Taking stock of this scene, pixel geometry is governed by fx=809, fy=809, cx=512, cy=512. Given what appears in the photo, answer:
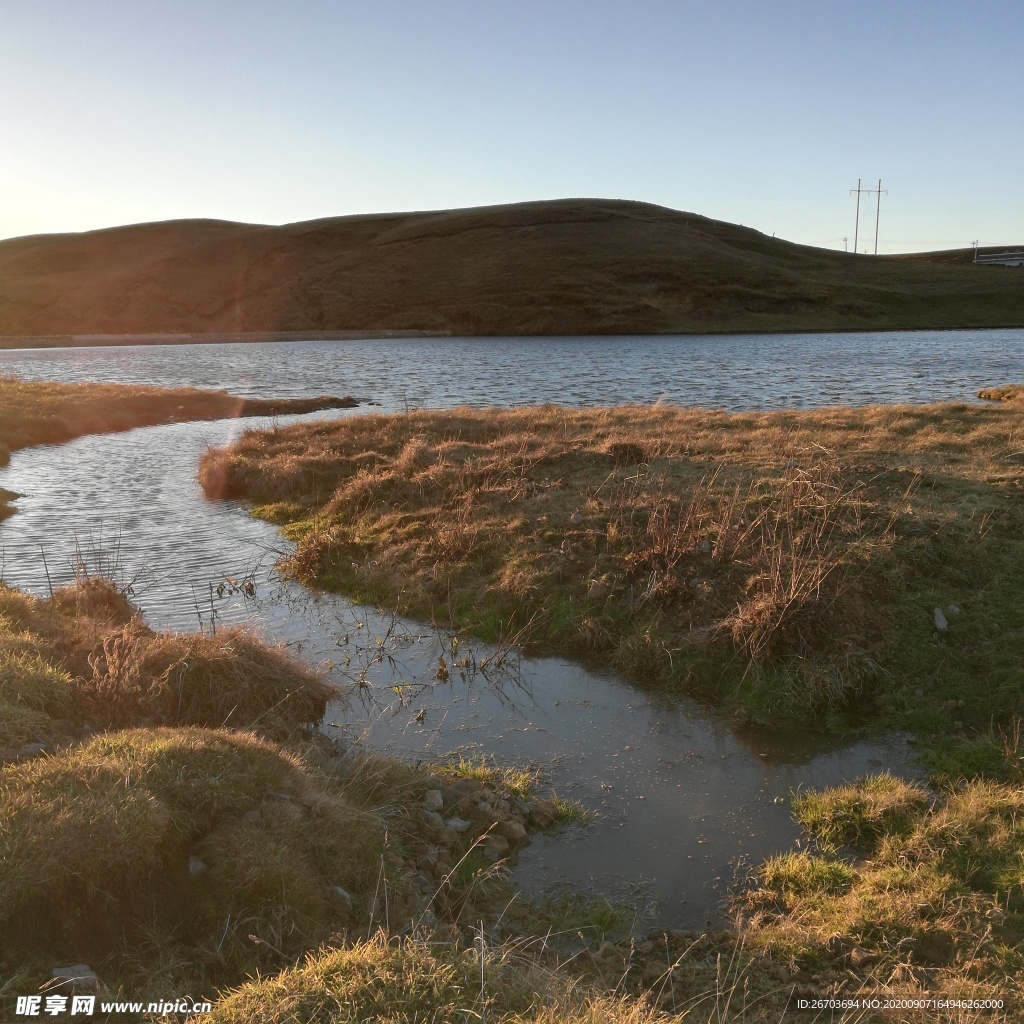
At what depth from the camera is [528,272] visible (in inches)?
5472

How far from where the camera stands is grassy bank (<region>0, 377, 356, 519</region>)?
35500mm

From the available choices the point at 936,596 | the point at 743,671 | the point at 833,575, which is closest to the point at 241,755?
the point at 743,671

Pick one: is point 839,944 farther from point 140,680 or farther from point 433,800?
point 140,680

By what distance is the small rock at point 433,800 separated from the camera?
8.09 meters

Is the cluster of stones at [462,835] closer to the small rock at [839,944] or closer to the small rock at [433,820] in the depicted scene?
the small rock at [433,820]

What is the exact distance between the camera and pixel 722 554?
13219mm

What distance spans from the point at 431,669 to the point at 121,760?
565 centimetres

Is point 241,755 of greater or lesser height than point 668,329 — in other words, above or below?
below

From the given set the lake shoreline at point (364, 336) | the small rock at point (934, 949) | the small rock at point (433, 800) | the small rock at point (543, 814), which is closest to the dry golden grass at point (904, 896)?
the small rock at point (934, 949)

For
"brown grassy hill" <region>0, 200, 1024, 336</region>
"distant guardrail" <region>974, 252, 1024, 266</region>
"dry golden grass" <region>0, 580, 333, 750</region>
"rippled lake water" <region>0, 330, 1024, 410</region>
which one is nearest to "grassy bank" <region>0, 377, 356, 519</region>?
"rippled lake water" <region>0, 330, 1024, 410</region>

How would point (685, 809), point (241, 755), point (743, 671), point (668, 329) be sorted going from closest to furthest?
point (241, 755) < point (685, 809) < point (743, 671) < point (668, 329)

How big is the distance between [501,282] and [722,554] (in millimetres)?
129271

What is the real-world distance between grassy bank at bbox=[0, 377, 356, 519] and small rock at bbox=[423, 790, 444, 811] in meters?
27.6

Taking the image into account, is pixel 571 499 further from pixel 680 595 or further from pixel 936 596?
pixel 936 596
